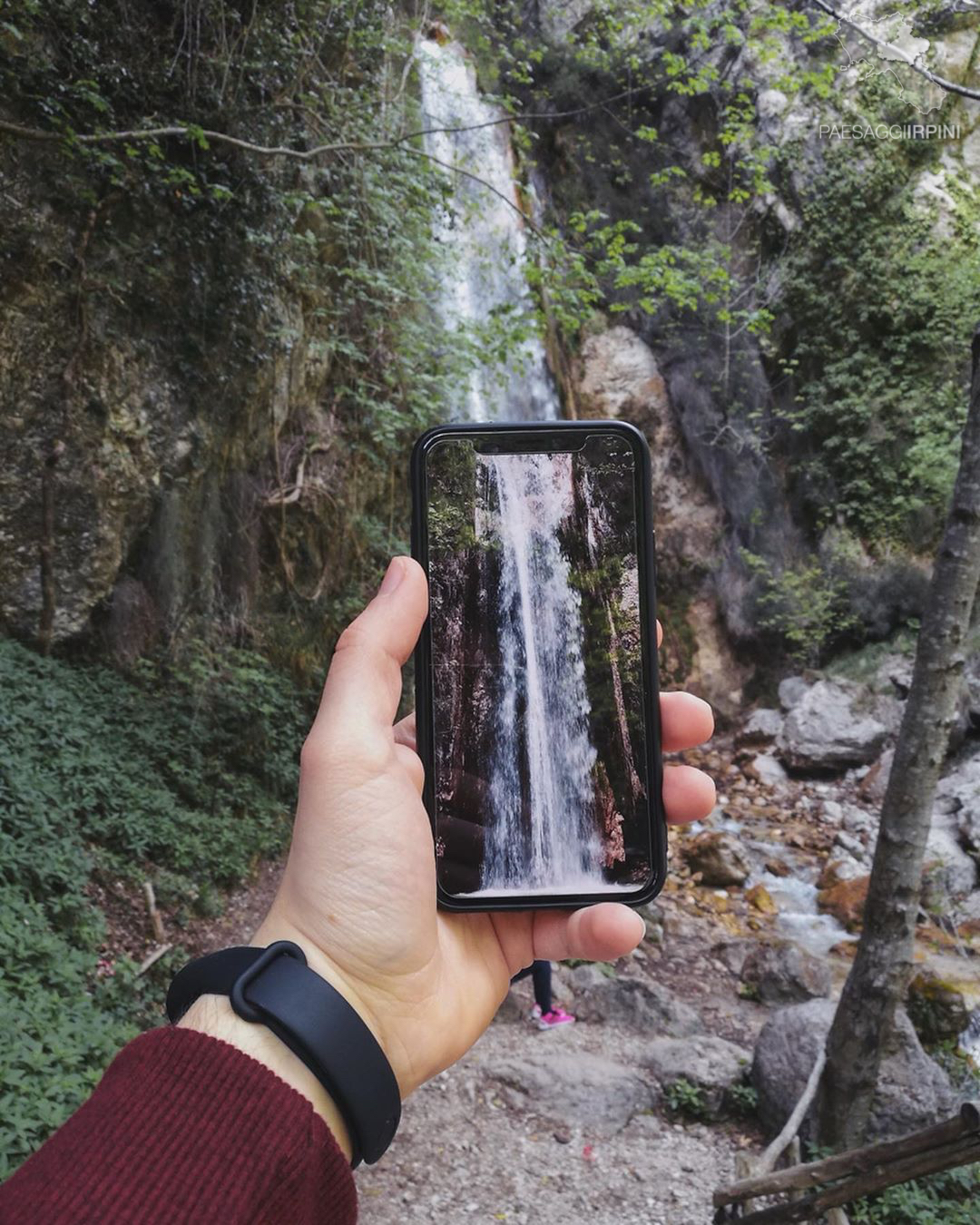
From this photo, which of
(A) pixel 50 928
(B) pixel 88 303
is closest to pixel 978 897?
(A) pixel 50 928

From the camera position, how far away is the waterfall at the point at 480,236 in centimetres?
1055

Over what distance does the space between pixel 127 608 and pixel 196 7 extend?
4918 millimetres

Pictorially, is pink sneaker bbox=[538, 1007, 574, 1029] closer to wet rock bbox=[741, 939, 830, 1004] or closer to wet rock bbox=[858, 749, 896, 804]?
wet rock bbox=[741, 939, 830, 1004]

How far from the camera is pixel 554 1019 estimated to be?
5.66 metres

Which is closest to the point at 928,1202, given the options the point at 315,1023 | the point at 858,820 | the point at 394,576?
the point at 315,1023

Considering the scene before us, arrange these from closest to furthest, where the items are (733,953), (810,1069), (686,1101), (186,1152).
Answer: (186,1152), (810,1069), (686,1101), (733,953)

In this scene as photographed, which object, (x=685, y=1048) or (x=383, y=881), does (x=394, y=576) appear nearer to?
(x=383, y=881)

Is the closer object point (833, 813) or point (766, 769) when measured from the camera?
point (833, 813)

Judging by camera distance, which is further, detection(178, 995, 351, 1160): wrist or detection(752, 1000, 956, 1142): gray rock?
detection(752, 1000, 956, 1142): gray rock

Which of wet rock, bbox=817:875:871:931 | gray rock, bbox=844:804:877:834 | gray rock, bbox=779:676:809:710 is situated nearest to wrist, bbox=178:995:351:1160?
wet rock, bbox=817:875:871:931

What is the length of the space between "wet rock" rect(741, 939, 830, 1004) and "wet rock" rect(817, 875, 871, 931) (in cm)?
149

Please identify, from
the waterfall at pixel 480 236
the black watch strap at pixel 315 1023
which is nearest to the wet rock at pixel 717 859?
the waterfall at pixel 480 236

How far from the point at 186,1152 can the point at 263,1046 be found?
0.18 meters

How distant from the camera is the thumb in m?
1.48
